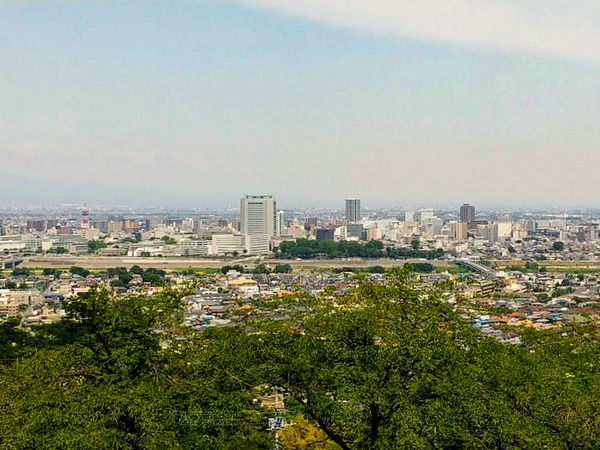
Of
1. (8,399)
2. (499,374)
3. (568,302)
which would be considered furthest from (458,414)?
(568,302)

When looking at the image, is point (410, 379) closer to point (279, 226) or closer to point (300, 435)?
point (300, 435)

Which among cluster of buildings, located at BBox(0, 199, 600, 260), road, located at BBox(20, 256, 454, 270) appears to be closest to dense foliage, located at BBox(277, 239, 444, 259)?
road, located at BBox(20, 256, 454, 270)

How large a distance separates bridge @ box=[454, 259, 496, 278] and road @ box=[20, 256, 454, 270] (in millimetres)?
406

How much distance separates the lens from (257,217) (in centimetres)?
3312

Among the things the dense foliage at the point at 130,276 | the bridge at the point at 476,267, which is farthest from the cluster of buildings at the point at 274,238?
the dense foliage at the point at 130,276

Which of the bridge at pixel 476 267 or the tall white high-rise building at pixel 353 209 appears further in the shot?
the tall white high-rise building at pixel 353 209

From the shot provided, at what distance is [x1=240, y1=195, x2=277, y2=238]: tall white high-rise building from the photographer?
108 ft

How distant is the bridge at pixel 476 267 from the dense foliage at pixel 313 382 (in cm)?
1684

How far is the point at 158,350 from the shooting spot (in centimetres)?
343

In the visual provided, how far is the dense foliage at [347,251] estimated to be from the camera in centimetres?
2638

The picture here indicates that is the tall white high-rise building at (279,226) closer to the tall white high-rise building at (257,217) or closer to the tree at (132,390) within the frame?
the tall white high-rise building at (257,217)

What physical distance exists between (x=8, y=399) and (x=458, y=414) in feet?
6.38

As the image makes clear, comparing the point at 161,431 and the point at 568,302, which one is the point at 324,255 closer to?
the point at 568,302

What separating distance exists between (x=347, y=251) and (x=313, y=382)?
24112 mm
